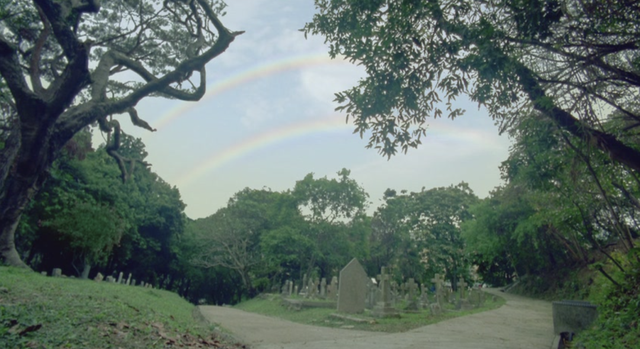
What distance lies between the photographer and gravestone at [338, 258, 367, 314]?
593 inches

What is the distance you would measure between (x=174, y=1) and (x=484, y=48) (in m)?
9.41

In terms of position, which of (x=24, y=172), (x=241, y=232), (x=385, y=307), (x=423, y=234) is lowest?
(x=385, y=307)

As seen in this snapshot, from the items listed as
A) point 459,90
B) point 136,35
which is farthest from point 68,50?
point 459,90

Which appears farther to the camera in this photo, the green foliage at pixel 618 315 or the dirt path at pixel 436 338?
the dirt path at pixel 436 338

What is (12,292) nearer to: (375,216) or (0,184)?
(0,184)

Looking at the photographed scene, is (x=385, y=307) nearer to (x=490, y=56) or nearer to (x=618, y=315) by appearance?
(x=618, y=315)

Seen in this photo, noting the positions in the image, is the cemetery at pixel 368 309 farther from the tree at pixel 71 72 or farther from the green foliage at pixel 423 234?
the green foliage at pixel 423 234

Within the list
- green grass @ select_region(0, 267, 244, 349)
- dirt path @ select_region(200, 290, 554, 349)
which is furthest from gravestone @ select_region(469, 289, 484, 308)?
green grass @ select_region(0, 267, 244, 349)

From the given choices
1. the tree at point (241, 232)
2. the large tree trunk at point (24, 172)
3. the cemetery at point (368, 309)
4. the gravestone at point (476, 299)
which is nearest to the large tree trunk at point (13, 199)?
the large tree trunk at point (24, 172)

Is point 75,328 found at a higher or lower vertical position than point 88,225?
lower

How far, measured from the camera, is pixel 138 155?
36.3 meters

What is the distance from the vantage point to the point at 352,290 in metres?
15.3

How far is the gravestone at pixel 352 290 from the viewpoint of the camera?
1507 centimetres

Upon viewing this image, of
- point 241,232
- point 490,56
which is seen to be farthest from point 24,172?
point 241,232
